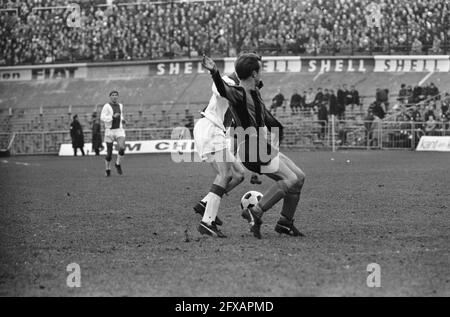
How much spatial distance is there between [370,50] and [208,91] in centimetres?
924

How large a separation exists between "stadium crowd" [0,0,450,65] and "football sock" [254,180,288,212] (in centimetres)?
3093

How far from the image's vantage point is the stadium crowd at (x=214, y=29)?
41438 millimetres

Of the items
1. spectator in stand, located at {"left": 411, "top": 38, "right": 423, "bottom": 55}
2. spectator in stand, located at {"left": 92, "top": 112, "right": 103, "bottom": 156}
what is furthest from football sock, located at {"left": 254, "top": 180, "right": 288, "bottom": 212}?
spectator in stand, located at {"left": 411, "top": 38, "right": 423, "bottom": 55}

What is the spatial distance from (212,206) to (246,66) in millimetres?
1703

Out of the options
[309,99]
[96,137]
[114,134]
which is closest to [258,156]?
[114,134]

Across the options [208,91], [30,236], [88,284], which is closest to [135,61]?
[208,91]

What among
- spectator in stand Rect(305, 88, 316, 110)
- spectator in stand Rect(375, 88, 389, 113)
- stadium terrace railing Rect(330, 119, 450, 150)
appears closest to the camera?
stadium terrace railing Rect(330, 119, 450, 150)

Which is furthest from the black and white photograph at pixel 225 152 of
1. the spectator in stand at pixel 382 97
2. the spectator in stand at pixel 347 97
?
the spectator in stand at pixel 347 97

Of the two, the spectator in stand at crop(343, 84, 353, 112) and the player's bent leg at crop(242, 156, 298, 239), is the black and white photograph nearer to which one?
the player's bent leg at crop(242, 156, 298, 239)

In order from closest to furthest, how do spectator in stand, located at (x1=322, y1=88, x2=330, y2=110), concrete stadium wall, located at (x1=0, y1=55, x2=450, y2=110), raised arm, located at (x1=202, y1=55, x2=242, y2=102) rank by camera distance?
raised arm, located at (x1=202, y1=55, x2=242, y2=102), spectator in stand, located at (x1=322, y1=88, x2=330, y2=110), concrete stadium wall, located at (x1=0, y1=55, x2=450, y2=110)

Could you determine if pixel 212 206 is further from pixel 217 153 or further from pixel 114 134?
pixel 114 134

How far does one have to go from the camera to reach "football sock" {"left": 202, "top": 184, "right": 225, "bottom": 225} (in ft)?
33.8

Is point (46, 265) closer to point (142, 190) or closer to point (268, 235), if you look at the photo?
point (268, 235)

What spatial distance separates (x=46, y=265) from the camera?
8.10m
